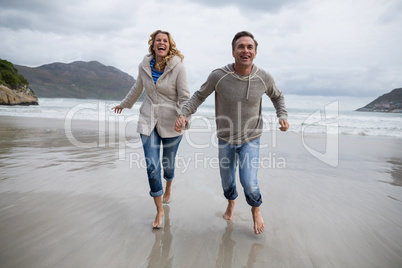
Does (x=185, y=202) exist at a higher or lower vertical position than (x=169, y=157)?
lower

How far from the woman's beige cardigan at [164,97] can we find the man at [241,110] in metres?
0.19

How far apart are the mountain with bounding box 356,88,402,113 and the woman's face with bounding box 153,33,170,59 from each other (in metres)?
79.3

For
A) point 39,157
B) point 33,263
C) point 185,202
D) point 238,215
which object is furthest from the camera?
point 39,157

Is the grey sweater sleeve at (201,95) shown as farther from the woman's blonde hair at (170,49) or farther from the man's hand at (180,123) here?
the woman's blonde hair at (170,49)

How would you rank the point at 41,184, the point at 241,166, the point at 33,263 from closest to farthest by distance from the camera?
the point at 33,263 < the point at 241,166 < the point at 41,184

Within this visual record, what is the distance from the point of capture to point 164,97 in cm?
281

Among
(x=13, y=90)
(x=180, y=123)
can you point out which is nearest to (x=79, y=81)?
(x=13, y=90)

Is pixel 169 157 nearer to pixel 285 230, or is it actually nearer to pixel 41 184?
pixel 285 230

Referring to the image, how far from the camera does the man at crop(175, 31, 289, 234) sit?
8.24 feet

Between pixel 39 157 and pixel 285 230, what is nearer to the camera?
pixel 285 230

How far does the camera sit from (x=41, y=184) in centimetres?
377

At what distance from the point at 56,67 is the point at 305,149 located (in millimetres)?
186374

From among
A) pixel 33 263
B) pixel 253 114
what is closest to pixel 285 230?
pixel 253 114

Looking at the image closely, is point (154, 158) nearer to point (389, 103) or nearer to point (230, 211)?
point (230, 211)
